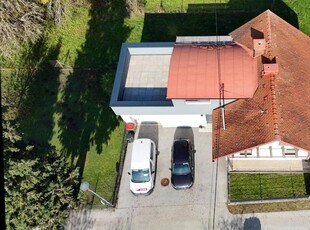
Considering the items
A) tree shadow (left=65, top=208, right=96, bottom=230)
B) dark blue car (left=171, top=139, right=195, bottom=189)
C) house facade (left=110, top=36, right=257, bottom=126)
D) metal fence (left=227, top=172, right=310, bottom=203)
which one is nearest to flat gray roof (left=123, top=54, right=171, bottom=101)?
house facade (left=110, top=36, right=257, bottom=126)

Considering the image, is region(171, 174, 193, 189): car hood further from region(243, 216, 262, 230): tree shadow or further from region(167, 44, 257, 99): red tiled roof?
region(167, 44, 257, 99): red tiled roof

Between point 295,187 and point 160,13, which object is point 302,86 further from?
point 160,13

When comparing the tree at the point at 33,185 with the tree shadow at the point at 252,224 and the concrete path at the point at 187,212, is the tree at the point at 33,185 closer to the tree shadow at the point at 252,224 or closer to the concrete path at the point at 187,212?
the concrete path at the point at 187,212

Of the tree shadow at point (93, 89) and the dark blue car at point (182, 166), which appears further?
the tree shadow at point (93, 89)

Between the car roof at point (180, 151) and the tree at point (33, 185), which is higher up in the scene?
the car roof at point (180, 151)

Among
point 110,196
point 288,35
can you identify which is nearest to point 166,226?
point 110,196

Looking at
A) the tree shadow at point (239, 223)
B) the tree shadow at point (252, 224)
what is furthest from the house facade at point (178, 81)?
the tree shadow at point (252, 224)

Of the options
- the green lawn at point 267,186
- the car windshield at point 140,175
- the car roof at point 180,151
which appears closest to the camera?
the green lawn at point 267,186

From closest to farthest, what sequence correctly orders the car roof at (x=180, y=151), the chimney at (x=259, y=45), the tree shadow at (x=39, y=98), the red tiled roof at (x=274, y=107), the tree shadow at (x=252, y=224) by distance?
the red tiled roof at (x=274, y=107), the tree shadow at (x=252, y=224), the chimney at (x=259, y=45), the car roof at (x=180, y=151), the tree shadow at (x=39, y=98)
